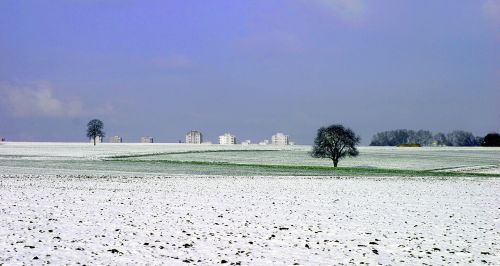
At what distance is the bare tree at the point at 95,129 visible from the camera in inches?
5389

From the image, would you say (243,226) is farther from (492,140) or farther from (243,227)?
(492,140)

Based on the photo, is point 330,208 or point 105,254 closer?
point 105,254

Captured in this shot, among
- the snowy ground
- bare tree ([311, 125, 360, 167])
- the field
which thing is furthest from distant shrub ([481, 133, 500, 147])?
the snowy ground

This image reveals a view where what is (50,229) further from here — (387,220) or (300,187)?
(300,187)

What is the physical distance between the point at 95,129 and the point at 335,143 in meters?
79.5

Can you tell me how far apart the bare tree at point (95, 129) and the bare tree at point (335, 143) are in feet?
249

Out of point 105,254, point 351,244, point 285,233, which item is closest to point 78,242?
point 105,254

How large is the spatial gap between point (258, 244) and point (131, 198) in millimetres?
12901

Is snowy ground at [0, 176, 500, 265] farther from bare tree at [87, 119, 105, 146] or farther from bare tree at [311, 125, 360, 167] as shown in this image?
bare tree at [87, 119, 105, 146]

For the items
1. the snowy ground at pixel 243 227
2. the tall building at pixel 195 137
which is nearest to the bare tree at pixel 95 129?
Answer: the tall building at pixel 195 137

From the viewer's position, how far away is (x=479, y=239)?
54.4ft

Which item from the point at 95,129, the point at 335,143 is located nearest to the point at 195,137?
the point at 95,129

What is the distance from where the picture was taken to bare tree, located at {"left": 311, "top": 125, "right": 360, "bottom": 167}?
75312mm

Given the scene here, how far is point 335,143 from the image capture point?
75375 mm
